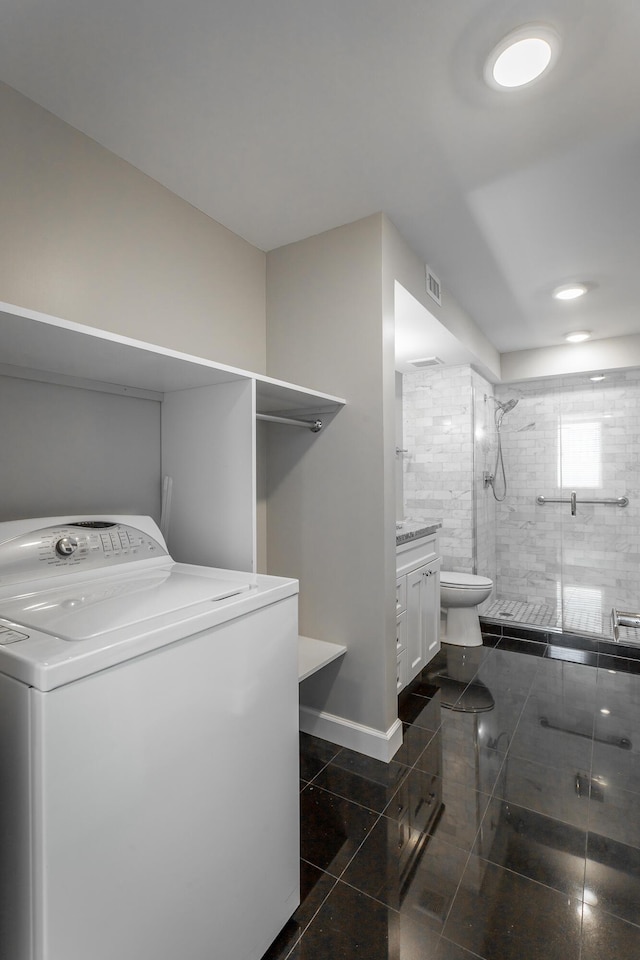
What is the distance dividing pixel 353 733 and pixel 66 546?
158 cm

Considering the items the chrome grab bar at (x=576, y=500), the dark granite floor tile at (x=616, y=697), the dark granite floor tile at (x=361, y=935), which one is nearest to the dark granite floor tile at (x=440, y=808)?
the dark granite floor tile at (x=361, y=935)

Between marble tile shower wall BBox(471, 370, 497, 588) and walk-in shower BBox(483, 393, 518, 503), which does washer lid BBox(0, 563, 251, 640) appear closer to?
marble tile shower wall BBox(471, 370, 497, 588)

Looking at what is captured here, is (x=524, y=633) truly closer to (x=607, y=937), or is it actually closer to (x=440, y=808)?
(x=440, y=808)

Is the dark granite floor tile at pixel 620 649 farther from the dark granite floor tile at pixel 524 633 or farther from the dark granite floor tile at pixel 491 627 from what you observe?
the dark granite floor tile at pixel 491 627

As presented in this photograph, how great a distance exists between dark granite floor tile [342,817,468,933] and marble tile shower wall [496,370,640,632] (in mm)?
2914

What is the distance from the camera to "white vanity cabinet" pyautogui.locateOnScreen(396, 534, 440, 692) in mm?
2564

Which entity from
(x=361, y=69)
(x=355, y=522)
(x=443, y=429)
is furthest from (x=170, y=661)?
(x=443, y=429)

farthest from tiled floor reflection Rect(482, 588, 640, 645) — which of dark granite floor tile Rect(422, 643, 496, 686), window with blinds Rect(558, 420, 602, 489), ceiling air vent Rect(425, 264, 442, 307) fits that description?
ceiling air vent Rect(425, 264, 442, 307)

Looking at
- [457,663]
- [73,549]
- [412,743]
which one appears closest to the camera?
[73,549]

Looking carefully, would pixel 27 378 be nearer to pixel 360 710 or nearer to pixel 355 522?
pixel 355 522

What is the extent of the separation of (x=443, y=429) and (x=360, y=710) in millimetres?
2492

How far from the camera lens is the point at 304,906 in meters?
1.41

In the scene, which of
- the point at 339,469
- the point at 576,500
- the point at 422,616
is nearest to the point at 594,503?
the point at 576,500

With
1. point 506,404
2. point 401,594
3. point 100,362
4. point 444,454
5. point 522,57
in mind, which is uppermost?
point 522,57
